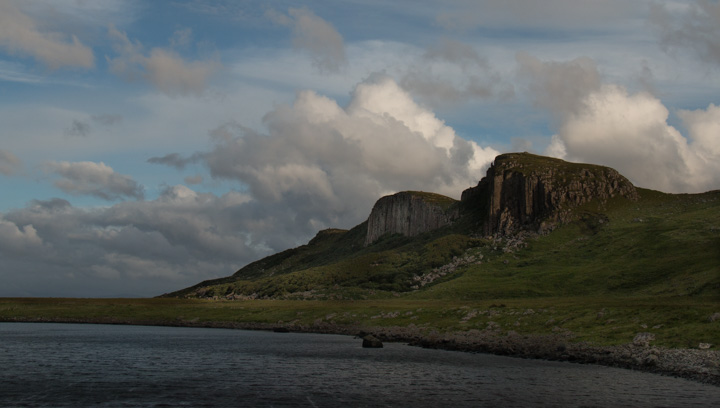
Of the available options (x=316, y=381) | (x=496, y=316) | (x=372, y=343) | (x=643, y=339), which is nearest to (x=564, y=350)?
(x=643, y=339)

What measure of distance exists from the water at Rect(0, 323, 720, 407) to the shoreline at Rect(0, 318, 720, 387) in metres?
3.05

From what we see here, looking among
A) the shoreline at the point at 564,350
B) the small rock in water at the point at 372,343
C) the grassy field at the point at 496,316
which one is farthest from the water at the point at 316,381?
the grassy field at the point at 496,316

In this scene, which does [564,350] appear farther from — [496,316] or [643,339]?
[496,316]

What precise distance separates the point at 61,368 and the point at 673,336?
69.8 meters

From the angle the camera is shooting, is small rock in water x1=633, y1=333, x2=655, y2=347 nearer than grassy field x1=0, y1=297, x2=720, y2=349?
Yes

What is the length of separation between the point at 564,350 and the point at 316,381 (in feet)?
122

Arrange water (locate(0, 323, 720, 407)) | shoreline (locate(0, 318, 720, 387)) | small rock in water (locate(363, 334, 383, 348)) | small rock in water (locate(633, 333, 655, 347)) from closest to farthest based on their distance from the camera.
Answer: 1. water (locate(0, 323, 720, 407))
2. shoreline (locate(0, 318, 720, 387))
3. small rock in water (locate(633, 333, 655, 347))
4. small rock in water (locate(363, 334, 383, 348))

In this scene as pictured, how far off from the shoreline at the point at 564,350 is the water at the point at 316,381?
3.05 m

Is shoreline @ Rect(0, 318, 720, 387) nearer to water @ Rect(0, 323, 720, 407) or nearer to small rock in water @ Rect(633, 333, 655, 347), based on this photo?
small rock in water @ Rect(633, 333, 655, 347)

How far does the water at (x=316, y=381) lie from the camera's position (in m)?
47.4

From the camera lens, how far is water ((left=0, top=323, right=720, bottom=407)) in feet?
156

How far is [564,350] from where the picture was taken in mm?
80375

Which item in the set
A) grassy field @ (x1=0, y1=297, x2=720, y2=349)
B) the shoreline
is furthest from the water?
grassy field @ (x1=0, y1=297, x2=720, y2=349)

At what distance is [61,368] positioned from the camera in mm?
67562
